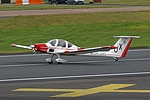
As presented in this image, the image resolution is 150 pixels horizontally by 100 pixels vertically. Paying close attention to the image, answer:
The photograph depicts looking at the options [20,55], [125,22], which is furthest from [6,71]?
[125,22]

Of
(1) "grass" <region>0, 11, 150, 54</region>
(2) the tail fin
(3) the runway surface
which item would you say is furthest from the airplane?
(1) "grass" <region>0, 11, 150, 54</region>

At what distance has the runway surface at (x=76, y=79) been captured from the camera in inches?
778

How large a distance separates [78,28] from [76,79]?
25.8 m

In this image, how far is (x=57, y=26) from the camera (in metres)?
50.1

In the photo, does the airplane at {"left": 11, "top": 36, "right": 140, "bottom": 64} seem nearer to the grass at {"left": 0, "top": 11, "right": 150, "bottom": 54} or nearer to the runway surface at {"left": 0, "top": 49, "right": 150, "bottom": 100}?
the runway surface at {"left": 0, "top": 49, "right": 150, "bottom": 100}

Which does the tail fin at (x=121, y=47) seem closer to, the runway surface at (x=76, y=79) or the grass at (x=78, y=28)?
the runway surface at (x=76, y=79)

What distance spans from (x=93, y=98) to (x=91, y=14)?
3929 cm

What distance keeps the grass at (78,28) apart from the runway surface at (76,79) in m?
7.66

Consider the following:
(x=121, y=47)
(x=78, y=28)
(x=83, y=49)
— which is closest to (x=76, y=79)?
(x=83, y=49)

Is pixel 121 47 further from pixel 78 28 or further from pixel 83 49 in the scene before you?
pixel 78 28

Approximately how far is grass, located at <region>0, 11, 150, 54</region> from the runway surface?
7665 millimetres

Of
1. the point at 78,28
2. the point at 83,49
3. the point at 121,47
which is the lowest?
the point at 78,28

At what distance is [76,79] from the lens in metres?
23.5

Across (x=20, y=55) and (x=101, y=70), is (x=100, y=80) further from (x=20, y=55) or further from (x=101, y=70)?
(x=20, y=55)
